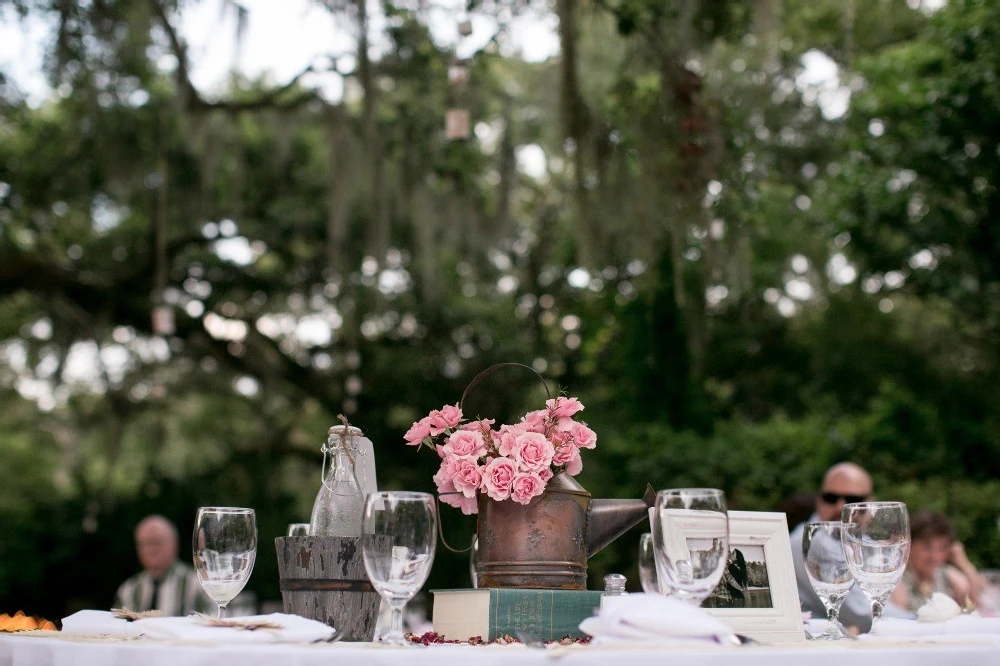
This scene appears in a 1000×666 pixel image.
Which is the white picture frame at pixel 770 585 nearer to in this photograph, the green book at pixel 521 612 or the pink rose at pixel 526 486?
the green book at pixel 521 612

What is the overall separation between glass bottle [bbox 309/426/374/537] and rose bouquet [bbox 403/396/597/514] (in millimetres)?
115

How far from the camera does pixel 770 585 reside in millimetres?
1661

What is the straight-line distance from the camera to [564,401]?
1722mm

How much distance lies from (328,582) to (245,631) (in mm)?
210

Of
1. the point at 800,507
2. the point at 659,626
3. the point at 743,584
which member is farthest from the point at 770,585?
the point at 800,507

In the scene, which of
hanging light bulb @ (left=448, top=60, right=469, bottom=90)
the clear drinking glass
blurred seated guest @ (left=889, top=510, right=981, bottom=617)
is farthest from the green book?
hanging light bulb @ (left=448, top=60, right=469, bottom=90)

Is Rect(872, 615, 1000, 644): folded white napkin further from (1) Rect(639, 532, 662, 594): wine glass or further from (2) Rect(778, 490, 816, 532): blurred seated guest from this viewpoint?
(2) Rect(778, 490, 816, 532): blurred seated guest

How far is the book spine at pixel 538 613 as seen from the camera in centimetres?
153

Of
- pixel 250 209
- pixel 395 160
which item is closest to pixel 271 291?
pixel 250 209

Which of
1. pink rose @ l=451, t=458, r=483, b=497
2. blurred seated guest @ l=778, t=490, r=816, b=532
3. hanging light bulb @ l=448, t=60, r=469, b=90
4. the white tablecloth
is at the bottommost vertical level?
the white tablecloth

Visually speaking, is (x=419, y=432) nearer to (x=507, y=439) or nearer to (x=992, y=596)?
(x=507, y=439)

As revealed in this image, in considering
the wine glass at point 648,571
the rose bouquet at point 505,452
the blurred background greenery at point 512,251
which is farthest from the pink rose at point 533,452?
the blurred background greenery at point 512,251

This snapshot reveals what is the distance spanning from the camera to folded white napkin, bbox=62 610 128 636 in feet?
5.36

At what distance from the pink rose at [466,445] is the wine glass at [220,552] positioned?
34 centimetres
